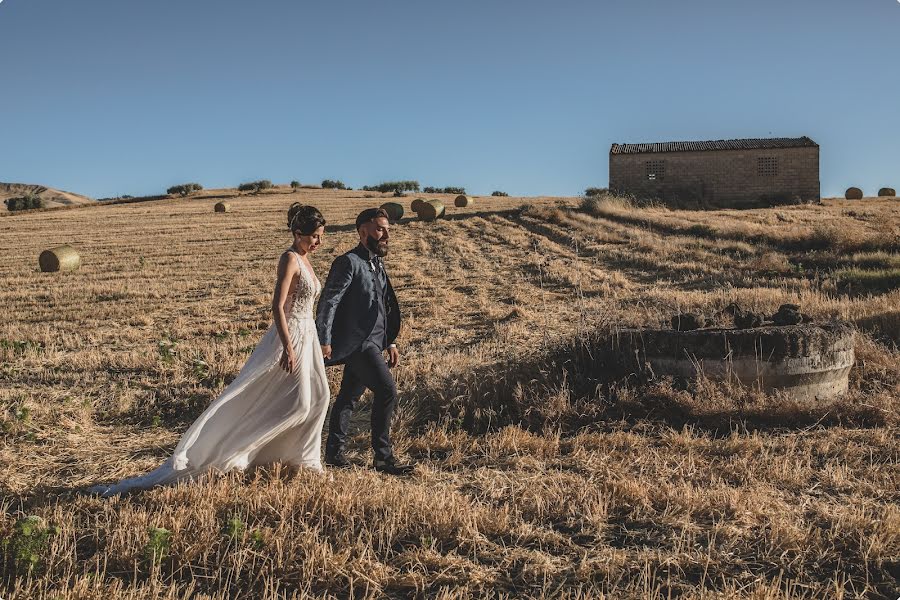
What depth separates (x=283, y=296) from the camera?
16.7ft

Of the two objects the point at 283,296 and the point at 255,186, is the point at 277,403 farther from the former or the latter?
the point at 255,186

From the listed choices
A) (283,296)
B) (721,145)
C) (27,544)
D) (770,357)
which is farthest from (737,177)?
(27,544)

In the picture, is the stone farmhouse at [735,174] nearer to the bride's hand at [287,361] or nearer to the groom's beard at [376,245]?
the groom's beard at [376,245]

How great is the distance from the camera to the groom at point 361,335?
5531 mm

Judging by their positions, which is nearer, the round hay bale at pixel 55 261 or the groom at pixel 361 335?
the groom at pixel 361 335

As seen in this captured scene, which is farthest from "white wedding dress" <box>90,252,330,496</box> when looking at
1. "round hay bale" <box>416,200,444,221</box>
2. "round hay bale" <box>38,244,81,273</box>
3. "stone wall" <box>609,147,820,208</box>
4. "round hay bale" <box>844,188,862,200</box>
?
"round hay bale" <box>844,188,862,200</box>

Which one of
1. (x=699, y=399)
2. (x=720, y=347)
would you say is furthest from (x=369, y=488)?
(x=720, y=347)

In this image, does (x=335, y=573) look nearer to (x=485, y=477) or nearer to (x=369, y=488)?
(x=369, y=488)

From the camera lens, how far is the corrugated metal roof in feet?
129

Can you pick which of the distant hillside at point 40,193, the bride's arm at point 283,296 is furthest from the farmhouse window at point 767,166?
the distant hillside at point 40,193

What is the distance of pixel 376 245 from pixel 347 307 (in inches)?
23.2

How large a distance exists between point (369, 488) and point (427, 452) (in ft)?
4.42

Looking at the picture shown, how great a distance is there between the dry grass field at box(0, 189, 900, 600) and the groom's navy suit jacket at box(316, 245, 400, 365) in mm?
1020

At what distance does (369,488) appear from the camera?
4.91 metres
